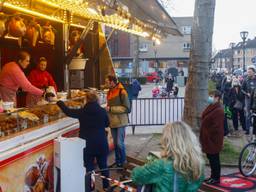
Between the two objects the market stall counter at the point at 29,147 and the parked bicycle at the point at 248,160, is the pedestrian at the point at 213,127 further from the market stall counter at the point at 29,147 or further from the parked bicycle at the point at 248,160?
the market stall counter at the point at 29,147

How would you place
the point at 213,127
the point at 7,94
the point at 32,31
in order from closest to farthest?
the point at 213,127 → the point at 7,94 → the point at 32,31

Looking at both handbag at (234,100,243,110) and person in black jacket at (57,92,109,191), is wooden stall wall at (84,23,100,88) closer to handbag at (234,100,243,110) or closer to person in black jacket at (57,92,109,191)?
handbag at (234,100,243,110)

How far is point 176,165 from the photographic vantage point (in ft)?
9.97

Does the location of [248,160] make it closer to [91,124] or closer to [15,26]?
[91,124]

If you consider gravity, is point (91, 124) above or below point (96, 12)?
below

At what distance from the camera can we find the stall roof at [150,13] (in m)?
7.26

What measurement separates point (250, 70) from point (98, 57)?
12.4 feet

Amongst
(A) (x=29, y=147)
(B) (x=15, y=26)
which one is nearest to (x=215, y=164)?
(A) (x=29, y=147)

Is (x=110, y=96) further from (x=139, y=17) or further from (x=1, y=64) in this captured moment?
(x=1, y=64)

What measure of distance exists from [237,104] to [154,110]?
2.28 meters

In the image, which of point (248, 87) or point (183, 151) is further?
point (248, 87)

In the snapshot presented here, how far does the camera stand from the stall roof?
7.26 metres

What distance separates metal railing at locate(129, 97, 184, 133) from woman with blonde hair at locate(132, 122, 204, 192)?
833cm

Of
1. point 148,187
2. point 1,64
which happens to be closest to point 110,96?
point 1,64
